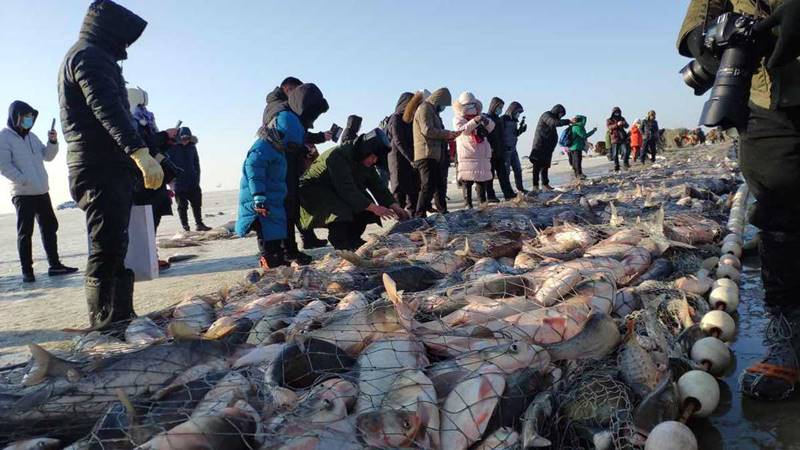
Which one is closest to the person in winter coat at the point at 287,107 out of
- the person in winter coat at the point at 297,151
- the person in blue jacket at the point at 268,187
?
the person in winter coat at the point at 297,151

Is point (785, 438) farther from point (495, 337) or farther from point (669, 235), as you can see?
point (669, 235)

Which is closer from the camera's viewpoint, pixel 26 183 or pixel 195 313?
pixel 195 313

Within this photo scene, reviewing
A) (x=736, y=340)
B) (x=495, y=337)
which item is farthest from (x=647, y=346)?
(x=736, y=340)

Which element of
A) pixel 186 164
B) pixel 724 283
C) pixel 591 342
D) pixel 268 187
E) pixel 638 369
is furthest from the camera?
pixel 186 164

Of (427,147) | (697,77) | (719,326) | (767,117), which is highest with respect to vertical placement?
(427,147)

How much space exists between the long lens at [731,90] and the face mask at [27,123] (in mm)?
7320

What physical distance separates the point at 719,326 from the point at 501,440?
1577 mm

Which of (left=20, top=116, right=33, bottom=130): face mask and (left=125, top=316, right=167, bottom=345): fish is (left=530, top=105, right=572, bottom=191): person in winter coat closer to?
(left=20, top=116, right=33, bottom=130): face mask

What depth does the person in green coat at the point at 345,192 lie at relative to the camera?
6.61m

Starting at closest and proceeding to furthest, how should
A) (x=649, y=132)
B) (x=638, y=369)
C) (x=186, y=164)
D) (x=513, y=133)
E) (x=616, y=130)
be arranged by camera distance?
(x=638, y=369) → (x=186, y=164) → (x=513, y=133) → (x=616, y=130) → (x=649, y=132)

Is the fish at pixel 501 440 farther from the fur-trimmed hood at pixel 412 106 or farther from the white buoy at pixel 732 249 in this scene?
the fur-trimmed hood at pixel 412 106

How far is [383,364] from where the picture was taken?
98.8 inches

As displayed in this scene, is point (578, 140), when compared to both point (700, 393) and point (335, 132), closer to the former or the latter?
point (335, 132)

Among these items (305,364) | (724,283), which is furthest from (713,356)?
(305,364)
